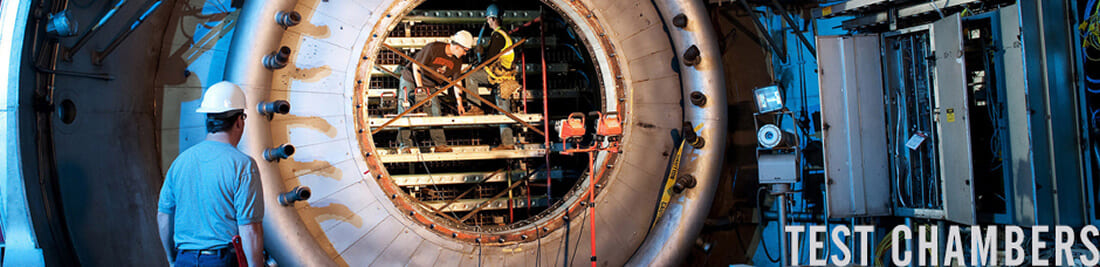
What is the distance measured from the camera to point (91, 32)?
3.90 m

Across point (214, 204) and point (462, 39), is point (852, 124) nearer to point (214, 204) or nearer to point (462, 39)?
point (462, 39)

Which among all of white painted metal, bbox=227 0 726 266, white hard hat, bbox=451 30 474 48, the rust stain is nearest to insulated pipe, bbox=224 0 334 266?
white painted metal, bbox=227 0 726 266

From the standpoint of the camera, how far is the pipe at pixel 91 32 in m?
3.79

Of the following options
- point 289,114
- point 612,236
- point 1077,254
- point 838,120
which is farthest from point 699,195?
point 289,114

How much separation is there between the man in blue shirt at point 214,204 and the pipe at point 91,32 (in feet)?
4.17

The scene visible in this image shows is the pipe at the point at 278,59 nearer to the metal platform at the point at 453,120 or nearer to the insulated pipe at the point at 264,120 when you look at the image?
the insulated pipe at the point at 264,120

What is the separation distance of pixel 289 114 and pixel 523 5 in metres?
3.14

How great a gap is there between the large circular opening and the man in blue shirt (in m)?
2.67

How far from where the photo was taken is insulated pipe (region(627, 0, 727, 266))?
15.7 feet

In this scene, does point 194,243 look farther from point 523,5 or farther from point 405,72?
point 523,5

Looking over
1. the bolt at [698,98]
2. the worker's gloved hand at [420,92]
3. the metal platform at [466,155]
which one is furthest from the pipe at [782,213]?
the worker's gloved hand at [420,92]

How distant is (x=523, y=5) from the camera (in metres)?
6.79

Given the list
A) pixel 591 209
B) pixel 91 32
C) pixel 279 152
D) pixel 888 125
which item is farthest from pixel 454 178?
pixel 888 125

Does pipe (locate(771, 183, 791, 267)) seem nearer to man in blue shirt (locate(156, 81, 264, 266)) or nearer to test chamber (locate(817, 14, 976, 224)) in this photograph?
test chamber (locate(817, 14, 976, 224))
